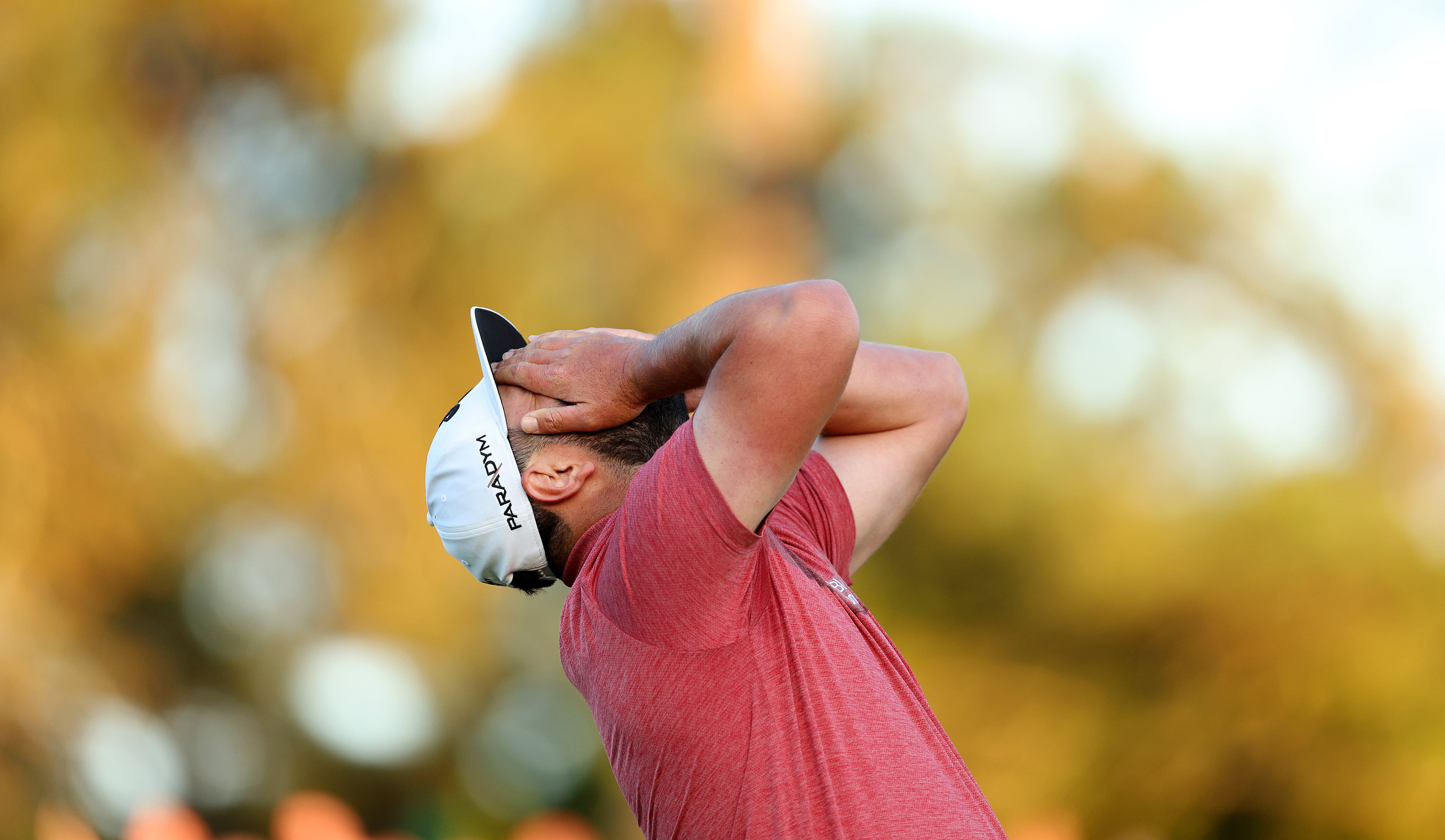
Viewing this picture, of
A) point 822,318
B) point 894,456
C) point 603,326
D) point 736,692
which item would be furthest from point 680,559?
point 603,326

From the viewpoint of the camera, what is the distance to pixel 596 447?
151 centimetres

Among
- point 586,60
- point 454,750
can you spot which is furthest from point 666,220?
point 454,750

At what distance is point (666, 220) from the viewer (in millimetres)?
4941

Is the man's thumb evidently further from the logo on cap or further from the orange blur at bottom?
the orange blur at bottom

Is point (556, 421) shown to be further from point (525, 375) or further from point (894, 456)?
point (894, 456)

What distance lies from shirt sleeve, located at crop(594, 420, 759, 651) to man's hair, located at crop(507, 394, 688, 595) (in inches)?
8.6

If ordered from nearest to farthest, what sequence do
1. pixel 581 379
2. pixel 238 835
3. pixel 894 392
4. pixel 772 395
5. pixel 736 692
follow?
1. pixel 772 395
2. pixel 736 692
3. pixel 581 379
4. pixel 894 392
5. pixel 238 835

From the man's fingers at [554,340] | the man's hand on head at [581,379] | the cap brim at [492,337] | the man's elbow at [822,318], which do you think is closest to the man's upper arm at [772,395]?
the man's elbow at [822,318]

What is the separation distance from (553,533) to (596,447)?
15 cm

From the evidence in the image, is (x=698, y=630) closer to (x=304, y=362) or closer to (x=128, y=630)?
(x=304, y=362)

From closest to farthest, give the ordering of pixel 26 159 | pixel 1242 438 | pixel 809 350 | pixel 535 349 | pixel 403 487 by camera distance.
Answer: pixel 809 350, pixel 535 349, pixel 1242 438, pixel 403 487, pixel 26 159

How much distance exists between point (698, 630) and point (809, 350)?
35cm

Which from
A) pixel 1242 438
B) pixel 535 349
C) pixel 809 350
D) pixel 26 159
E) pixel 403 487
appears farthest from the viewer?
pixel 26 159

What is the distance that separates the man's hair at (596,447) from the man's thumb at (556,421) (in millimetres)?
24
